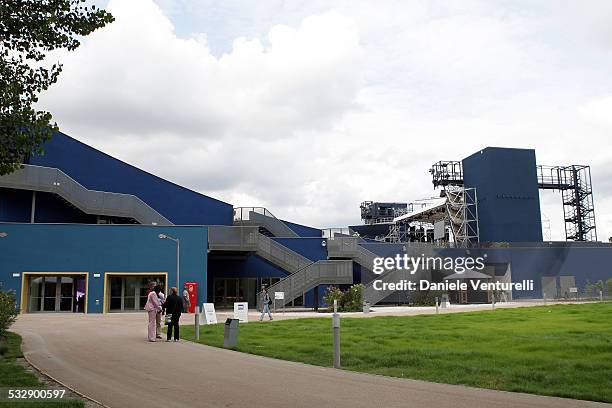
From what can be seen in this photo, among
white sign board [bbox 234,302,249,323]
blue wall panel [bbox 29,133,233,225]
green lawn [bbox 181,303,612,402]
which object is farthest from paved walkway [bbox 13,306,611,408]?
blue wall panel [bbox 29,133,233,225]

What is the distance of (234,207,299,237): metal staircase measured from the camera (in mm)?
56406

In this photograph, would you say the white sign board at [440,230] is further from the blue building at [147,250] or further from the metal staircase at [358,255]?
the metal staircase at [358,255]

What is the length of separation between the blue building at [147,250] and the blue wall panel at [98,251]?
71 millimetres

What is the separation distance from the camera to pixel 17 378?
34.6 feet

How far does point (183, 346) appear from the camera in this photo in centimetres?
1745

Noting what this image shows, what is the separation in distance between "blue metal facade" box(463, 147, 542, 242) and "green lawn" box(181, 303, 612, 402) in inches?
1790

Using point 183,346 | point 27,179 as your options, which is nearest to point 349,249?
point 27,179

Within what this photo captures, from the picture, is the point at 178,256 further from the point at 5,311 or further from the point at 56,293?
the point at 5,311

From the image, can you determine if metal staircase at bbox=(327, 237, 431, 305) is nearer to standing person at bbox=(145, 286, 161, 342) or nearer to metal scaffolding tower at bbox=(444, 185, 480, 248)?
metal scaffolding tower at bbox=(444, 185, 480, 248)

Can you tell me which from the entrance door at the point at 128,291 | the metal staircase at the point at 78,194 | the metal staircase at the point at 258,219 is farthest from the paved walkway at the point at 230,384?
the metal staircase at the point at 258,219

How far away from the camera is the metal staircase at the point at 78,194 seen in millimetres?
42531

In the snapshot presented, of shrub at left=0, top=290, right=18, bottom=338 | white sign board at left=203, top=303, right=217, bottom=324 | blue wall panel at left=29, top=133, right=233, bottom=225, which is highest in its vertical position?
blue wall panel at left=29, top=133, right=233, bottom=225

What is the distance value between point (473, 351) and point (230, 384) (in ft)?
21.6

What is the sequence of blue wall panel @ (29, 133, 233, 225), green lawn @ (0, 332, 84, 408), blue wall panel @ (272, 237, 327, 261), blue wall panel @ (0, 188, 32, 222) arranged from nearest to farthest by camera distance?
green lawn @ (0, 332, 84, 408) → blue wall panel @ (0, 188, 32, 222) → blue wall panel @ (29, 133, 233, 225) → blue wall panel @ (272, 237, 327, 261)
